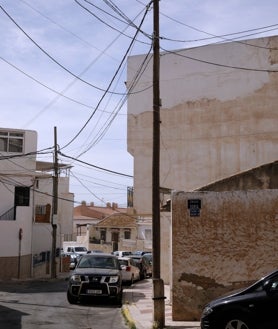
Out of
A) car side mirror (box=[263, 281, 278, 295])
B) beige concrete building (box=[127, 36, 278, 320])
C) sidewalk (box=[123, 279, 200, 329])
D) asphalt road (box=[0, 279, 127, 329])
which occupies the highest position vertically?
beige concrete building (box=[127, 36, 278, 320])

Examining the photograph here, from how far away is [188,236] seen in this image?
12.8m

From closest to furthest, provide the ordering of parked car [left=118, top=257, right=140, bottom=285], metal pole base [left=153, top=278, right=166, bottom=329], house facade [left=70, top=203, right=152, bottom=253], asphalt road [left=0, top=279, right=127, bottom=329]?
metal pole base [left=153, top=278, right=166, bottom=329]
asphalt road [left=0, top=279, right=127, bottom=329]
parked car [left=118, top=257, right=140, bottom=285]
house facade [left=70, top=203, right=152, bottom=253]

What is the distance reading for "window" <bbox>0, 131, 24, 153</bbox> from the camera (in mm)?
34156

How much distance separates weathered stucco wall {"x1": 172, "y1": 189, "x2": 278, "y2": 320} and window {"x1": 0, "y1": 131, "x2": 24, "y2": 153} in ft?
75.8

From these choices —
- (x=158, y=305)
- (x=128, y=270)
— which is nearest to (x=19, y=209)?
(x=128, y=270)

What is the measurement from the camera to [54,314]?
47.1ft

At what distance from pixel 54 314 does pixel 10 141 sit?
21.4 m

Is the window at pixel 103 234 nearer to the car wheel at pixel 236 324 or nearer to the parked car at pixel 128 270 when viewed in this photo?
the parked car at pixel 128 270

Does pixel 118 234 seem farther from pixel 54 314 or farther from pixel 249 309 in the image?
pixel 249 309

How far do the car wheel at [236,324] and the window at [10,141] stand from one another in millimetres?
27020

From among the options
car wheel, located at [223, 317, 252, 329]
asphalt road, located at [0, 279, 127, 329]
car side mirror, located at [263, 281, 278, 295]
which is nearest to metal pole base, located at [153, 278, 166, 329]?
asphalt road, located at [0, 279, 127, 329]

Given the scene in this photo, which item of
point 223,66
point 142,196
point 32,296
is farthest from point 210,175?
point 32,296

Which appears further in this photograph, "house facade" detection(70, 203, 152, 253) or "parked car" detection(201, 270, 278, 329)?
"house facade" detection(70, 203, 152, 253)

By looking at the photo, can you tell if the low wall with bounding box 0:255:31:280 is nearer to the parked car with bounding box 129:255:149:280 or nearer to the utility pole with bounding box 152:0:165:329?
the parked car with bounding box 129:255:149:280
